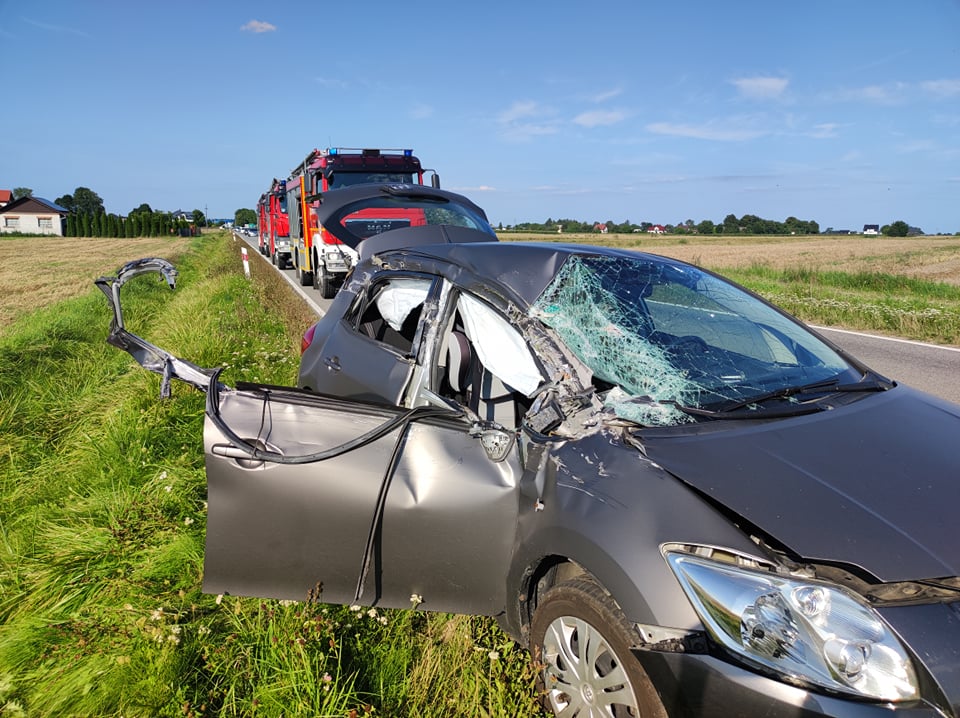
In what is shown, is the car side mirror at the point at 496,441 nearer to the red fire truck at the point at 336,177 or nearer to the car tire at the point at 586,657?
the car tire at the point at 586,657

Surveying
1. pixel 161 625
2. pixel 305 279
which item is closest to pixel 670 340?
pixel 161 625

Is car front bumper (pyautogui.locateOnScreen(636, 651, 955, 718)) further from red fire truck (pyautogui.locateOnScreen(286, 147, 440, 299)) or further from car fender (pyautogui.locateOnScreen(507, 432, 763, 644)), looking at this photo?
red fire truck (pyautogui.locateOnScreen(286, 147, 440, 299))

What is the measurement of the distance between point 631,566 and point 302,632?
1488 mm

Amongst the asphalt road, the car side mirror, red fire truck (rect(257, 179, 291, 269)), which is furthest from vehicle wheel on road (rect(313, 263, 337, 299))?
the car side mirror

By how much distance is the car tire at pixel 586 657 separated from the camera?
5.95ft

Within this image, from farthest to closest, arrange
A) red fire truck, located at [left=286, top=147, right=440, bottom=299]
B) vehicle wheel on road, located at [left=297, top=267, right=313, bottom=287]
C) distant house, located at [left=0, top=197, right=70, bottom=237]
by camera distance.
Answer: distant house, located at [left=0, top=197, right=70, bottom=237] < vehicle wheel on road, located at [left=297, top=267, right=313, bottom=287] < red fire truck, located at [left=286, top=147, right=440, bottom=299]

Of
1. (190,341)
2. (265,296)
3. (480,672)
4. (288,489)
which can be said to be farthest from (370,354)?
(265,296)

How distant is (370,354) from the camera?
3.51m

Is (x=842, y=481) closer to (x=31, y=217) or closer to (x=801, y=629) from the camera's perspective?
(x=801, y=629)

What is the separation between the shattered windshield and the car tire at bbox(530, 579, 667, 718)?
0.63 metres

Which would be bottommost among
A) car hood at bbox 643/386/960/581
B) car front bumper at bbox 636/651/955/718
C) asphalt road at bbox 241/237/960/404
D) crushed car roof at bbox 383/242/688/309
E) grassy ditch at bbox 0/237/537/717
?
grassy ditch at bbox 0/237/537/717

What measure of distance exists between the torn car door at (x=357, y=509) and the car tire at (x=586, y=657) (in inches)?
10.4

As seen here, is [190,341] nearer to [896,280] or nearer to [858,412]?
[858,412]

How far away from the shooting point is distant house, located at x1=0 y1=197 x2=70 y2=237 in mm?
94375
